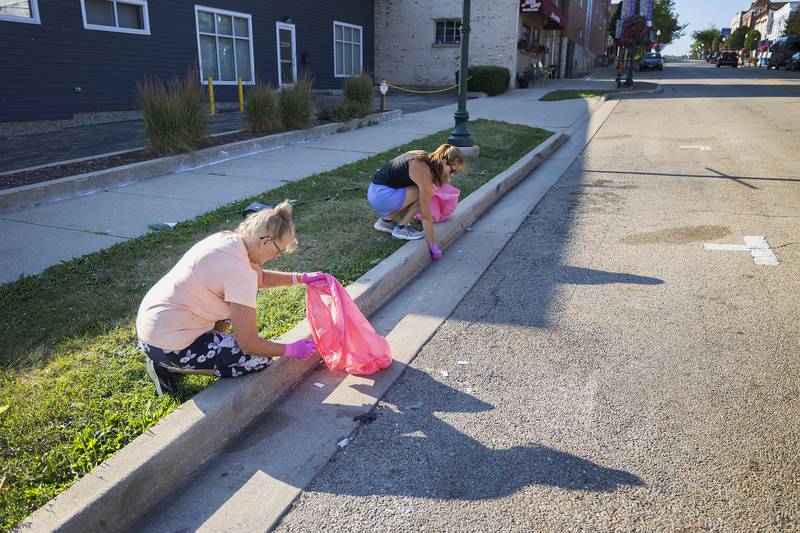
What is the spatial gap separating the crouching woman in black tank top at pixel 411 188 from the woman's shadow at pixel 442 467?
273cm

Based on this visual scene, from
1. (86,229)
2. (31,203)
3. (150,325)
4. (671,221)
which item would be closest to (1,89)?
(31,203)

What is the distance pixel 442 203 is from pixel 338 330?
305cm

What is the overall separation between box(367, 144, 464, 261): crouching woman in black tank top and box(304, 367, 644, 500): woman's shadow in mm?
2732

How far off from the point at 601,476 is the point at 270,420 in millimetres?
1691

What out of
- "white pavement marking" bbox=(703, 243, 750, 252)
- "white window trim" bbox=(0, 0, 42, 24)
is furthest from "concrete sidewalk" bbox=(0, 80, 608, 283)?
"white window trim" bbox=(0, 0, 42, 24)

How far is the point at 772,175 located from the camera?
9.13m

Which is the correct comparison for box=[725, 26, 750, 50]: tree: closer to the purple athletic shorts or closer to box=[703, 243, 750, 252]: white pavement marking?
box=[703, 243, 750, 252]: white pavement marking

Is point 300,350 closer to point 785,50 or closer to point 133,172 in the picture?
point 133,172

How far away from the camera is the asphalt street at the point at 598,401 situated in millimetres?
2518

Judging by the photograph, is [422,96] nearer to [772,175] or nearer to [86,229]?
[772,175]

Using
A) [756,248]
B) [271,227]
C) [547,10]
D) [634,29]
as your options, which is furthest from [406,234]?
[634,29]

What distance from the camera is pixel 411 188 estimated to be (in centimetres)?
580

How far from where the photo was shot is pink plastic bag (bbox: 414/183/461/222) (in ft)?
20.3

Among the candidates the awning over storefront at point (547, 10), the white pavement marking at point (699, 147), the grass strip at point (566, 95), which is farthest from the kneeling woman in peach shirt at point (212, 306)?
the awning over storefront at point (547, 10)
